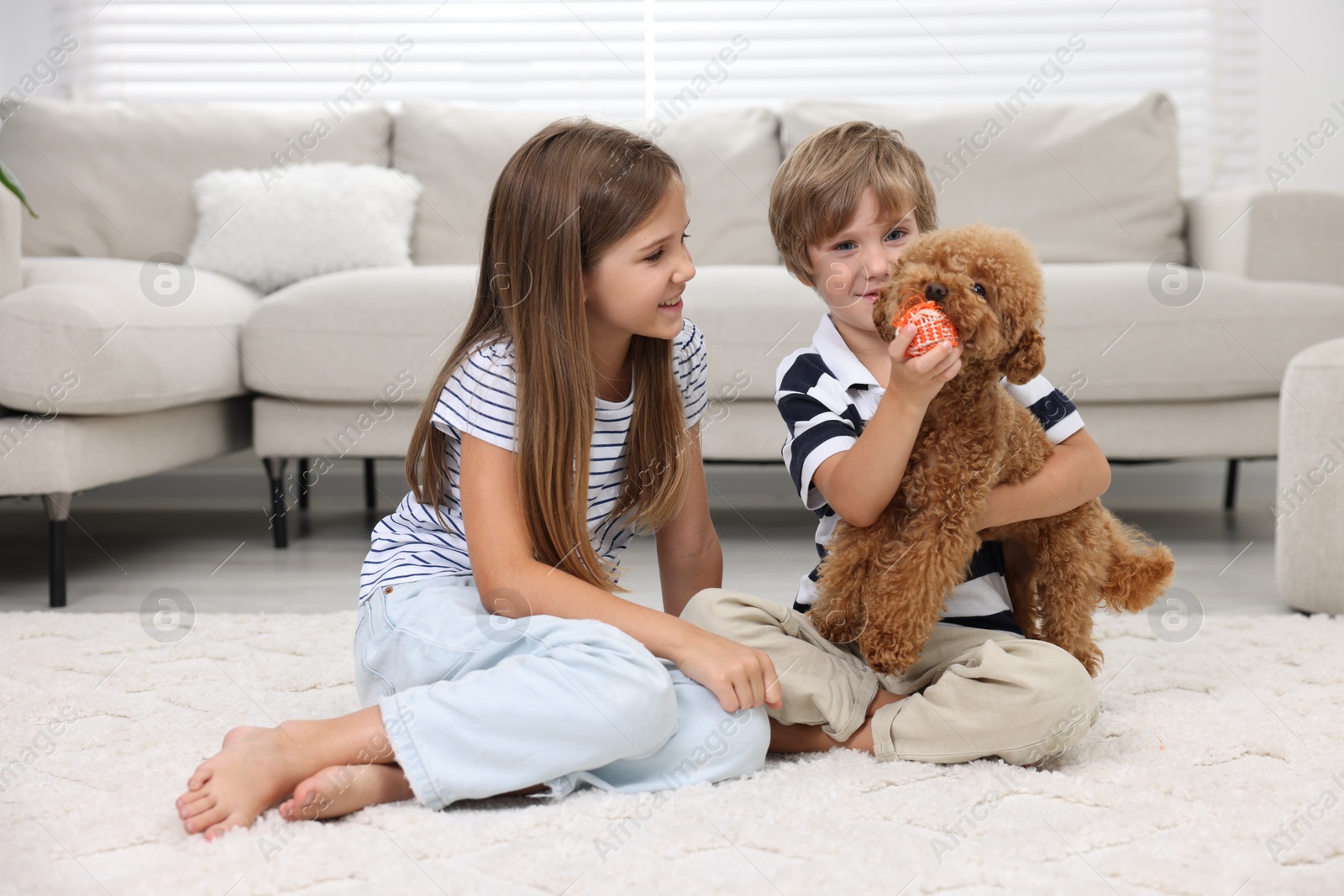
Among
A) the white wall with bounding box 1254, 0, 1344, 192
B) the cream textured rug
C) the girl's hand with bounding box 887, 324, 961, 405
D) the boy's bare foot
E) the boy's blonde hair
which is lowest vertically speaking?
the cream textured rug

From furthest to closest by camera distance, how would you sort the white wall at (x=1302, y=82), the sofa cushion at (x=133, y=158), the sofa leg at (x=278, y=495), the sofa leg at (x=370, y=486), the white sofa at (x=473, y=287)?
the white wall at (x=1302, y=82) < the sofa leg at (x=370, y=486) < the sofa cushion at (x=133, y=158) < the sofa leg at (x=278, y=495) < the white sofa at (x=473, y=287)

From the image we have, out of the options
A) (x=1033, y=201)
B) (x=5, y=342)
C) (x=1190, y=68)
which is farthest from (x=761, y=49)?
(x=5, y=342)

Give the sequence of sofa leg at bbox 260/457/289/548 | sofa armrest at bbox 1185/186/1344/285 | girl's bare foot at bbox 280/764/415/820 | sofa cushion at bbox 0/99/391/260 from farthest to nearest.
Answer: sofa cushion at bbox 0/99/391/260 < sofa armrest at bbox 1185/186/1344/285 < sofa leg at bbox 260/457/289/548 < girl's bare foot at bbox 280/764/415/820

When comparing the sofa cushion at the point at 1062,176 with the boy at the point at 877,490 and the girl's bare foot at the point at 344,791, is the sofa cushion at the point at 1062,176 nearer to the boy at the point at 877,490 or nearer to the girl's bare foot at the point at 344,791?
the boy at the point at 877,490

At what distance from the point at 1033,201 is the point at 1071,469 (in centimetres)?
183

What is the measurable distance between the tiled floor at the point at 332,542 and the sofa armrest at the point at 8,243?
562 mm

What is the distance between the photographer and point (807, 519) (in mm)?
2793

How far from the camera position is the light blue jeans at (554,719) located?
1.00 m

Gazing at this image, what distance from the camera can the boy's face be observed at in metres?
1.25

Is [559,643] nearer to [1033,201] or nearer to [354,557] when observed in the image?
[354,557]

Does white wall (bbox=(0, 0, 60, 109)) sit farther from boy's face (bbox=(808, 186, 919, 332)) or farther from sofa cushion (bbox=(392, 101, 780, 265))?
boy's face (bbox=(808, 186, 919, 332))

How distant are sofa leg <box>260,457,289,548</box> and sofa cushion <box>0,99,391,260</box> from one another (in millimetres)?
787

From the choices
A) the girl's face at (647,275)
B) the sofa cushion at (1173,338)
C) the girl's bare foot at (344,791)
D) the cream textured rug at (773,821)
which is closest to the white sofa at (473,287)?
the sofa cushion at (1173,338)

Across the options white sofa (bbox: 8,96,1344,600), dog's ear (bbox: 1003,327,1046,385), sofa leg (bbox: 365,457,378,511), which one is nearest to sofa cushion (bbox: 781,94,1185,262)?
white sofa (bbox: 8,96,1344,600)
